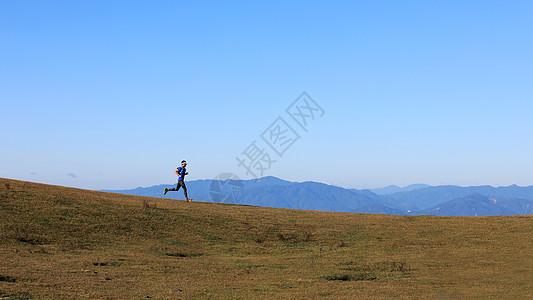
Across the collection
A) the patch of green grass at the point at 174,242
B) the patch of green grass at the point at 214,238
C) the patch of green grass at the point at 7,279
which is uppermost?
the patch of green grass at the point at 214,238

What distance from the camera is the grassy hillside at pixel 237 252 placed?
16.2 m

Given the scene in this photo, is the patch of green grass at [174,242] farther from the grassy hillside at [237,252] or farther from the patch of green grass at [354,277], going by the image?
the patch of green grass at [354,277]

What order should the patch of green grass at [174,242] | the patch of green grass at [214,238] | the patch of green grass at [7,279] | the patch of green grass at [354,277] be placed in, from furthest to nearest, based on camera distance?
the patch of green grass at [214,238]
the patch of green grass at [174,242]
the patch of green grass at [354,277]
the patch of green grass at [7,279]

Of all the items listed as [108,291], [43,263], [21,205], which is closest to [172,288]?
[108,291]

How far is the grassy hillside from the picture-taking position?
16.2 metres

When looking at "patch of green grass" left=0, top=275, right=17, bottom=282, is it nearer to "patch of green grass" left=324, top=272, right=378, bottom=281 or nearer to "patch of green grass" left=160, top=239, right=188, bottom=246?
"patch of green grass" left=324, top=272, right=378, bottom=281

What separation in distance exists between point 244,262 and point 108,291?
9.19 m

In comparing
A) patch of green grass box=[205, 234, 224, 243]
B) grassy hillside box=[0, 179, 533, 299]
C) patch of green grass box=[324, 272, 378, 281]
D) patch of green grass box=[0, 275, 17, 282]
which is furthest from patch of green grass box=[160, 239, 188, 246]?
patch of green grass box=[0, 275, 17, 282]

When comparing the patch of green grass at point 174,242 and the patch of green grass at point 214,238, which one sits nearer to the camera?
the patch of green grass at point 174,242

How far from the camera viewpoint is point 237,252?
26734mm

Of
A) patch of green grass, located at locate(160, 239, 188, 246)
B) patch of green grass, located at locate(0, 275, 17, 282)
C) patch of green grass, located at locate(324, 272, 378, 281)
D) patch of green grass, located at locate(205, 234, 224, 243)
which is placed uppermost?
patch of green grass, located at locate(205, 234, 224, 243)

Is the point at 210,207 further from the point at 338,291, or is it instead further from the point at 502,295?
the point at 502,295

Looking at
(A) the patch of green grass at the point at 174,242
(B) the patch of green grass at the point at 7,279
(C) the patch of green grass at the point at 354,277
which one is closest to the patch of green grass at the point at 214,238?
(A) the patch of green grass at the point at 174,242

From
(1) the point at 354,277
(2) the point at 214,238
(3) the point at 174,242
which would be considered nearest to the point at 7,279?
(3) the point at 174,242
